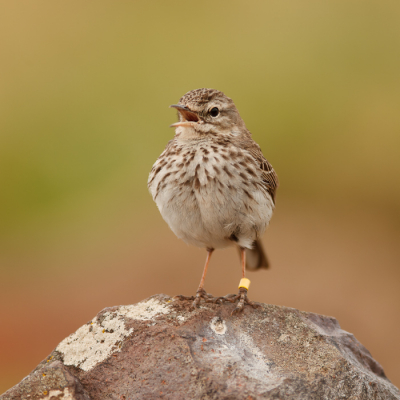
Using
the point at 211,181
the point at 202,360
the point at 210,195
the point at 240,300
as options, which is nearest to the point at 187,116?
the point at 211,181

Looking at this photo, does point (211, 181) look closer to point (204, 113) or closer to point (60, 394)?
point (204, 113)

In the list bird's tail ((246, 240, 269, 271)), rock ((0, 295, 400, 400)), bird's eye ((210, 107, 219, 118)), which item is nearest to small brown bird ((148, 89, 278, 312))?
bird's eye ((210, 107, 219, 118))

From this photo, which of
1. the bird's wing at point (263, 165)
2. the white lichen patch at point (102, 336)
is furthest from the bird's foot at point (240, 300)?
the bird's wing at point (263, 165)

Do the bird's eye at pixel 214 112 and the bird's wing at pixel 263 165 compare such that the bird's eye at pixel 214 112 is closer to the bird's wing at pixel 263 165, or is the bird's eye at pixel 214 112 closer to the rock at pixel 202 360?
the bird's wing at pixel 263 165

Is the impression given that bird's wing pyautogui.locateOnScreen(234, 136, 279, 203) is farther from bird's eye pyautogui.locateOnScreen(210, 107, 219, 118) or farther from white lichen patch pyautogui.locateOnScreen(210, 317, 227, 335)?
white lichen patch pyautogui.locateOnScreen(210, 317, 227, 335)

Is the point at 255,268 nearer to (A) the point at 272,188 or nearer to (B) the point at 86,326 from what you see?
(A) the point at 272,188

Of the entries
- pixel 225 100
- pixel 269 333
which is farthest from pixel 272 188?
pixel 269 333
